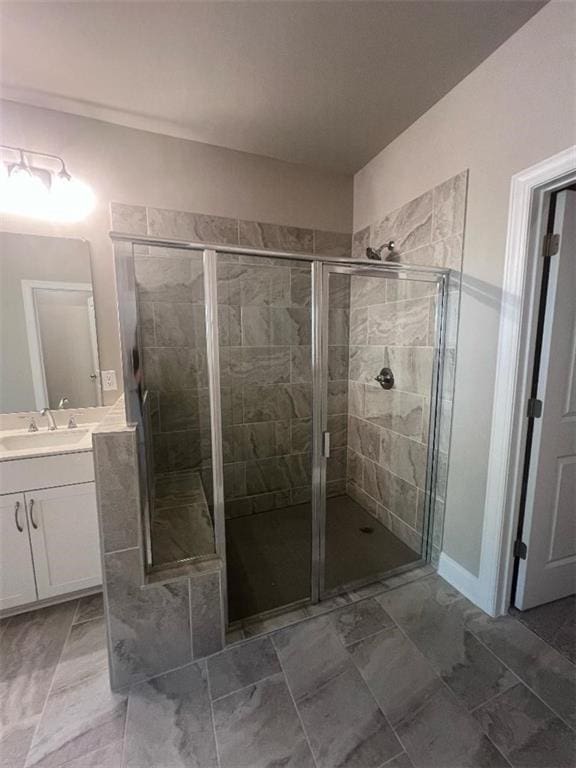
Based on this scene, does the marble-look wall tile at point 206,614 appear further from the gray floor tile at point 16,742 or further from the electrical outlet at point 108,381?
the electrical outlet at point 108,381

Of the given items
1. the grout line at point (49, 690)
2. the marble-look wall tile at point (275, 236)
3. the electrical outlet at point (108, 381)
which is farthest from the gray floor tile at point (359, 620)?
the marble-look wall tile at point (275, 236)

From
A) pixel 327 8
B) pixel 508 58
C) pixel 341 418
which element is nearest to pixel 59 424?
pixel 341 418

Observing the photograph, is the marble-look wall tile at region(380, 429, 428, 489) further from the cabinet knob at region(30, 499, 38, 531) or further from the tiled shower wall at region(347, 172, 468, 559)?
the cabinet knob at region(30, 499, 38, 531)

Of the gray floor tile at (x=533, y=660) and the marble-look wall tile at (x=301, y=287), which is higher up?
the marble-look wall tile at (x=301, y=287)

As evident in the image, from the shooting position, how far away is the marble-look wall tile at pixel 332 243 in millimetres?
2434

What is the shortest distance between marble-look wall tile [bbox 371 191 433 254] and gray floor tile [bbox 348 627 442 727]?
81.9 inches

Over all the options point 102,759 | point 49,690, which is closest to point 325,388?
point 102,759

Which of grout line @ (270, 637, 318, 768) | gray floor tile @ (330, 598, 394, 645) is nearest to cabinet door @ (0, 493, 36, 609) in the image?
grout line @ (270, 637, 318, 768)

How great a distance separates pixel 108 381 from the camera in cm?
201

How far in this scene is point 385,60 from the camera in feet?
4.79

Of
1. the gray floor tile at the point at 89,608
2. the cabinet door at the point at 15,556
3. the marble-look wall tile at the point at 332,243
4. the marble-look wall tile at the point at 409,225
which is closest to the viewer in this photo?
the cabinet door at the point at 15,556

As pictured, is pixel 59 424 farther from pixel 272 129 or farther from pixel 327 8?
pixel 327 8

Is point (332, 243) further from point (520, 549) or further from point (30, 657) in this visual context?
point (30, 657)

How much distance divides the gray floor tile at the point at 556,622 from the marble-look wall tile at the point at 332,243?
241 centimetres
